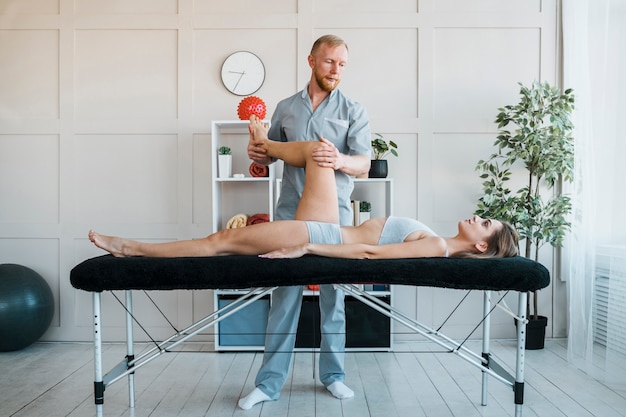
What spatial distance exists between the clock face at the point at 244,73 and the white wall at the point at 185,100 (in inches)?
2.4

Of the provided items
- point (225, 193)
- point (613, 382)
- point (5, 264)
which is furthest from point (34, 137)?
point (613, 382)

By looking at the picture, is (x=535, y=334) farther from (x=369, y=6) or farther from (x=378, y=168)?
(x=369, y=6)

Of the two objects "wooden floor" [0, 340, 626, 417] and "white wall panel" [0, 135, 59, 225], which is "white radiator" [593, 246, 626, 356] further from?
"white wall panel" [0, 135, 59, 225]

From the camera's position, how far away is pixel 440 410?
105 inches

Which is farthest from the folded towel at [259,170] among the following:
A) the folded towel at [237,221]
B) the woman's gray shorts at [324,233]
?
the woman's gray shorts at [324,233]

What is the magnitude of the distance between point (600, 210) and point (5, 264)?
351 centimetres

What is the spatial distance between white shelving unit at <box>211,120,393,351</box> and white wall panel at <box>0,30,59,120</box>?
116 centimetres

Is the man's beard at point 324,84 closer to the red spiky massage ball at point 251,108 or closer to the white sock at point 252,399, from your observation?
the red spiky massage ball at point 251,108

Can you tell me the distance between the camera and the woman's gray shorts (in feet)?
7.70

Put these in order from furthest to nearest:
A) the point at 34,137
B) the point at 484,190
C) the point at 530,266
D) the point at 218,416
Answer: the point at 34,137 < the point at 484,190 < the point at 218,416 < the point at 530,266

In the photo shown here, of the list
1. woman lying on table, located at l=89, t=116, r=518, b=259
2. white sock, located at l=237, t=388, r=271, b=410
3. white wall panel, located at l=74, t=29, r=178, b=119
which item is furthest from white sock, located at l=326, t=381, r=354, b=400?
white wall panel, located at l=74, t=29, r=178, b=119

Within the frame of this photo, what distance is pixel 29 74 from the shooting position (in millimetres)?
3975

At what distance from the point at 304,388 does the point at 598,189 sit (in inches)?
72.5

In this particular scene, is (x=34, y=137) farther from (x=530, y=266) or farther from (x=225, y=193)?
(x=530, y=266)
